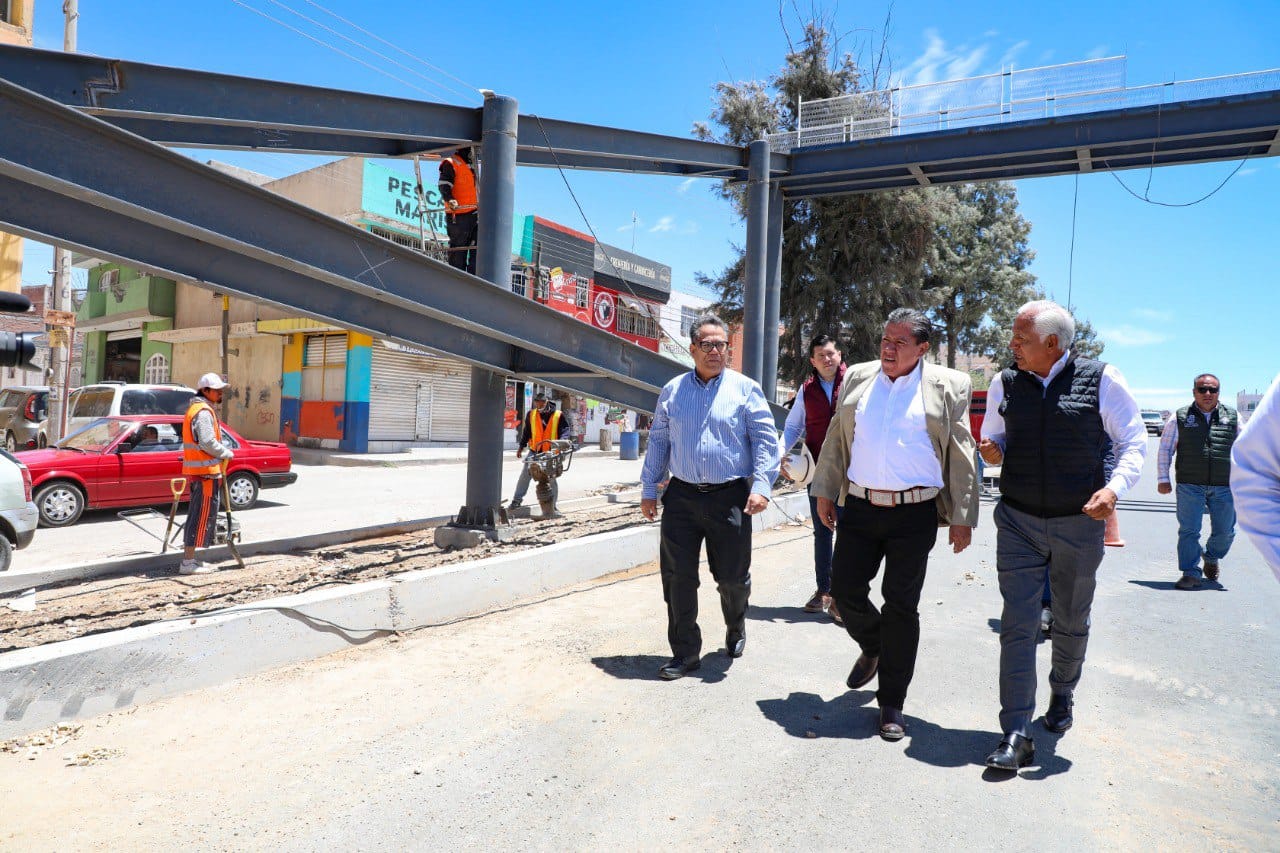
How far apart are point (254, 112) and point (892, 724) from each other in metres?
6.54

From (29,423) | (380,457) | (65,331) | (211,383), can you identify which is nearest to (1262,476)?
(211,383)

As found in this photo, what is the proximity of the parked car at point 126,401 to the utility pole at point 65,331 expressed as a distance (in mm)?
1003

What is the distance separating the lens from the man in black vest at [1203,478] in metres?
7.16

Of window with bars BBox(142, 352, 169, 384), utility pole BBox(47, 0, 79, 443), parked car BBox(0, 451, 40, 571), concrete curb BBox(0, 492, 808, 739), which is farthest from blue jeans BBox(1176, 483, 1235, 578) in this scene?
window with bars BBox(142, 352, 169, 384)

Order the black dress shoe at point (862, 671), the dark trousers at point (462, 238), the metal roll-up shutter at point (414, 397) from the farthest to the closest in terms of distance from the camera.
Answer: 1. the metal roll-up shutter at point (414, 397)
2. the dark trousers at point (462, 238)
3. the black dress shoe at point (862, 671)

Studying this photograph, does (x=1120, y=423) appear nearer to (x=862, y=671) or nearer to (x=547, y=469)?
(x=862, y=671)

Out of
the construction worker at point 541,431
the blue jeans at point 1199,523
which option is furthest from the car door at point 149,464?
the blue jeans at point 1199,523

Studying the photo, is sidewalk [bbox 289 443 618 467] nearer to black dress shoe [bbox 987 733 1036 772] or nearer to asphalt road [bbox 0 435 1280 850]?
A: asphalt road [bbox 0 435 1280 850]

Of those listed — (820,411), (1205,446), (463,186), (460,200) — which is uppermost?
(463,186)

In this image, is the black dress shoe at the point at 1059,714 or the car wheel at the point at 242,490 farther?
the car wheel at the point at 242,490

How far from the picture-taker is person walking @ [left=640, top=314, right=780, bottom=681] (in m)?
4.38

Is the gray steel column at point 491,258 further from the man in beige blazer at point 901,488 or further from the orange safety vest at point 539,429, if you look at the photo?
the man in beige blazer at point 901,488

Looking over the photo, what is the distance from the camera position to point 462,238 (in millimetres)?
8156

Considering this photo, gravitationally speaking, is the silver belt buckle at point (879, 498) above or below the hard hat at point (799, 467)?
below
